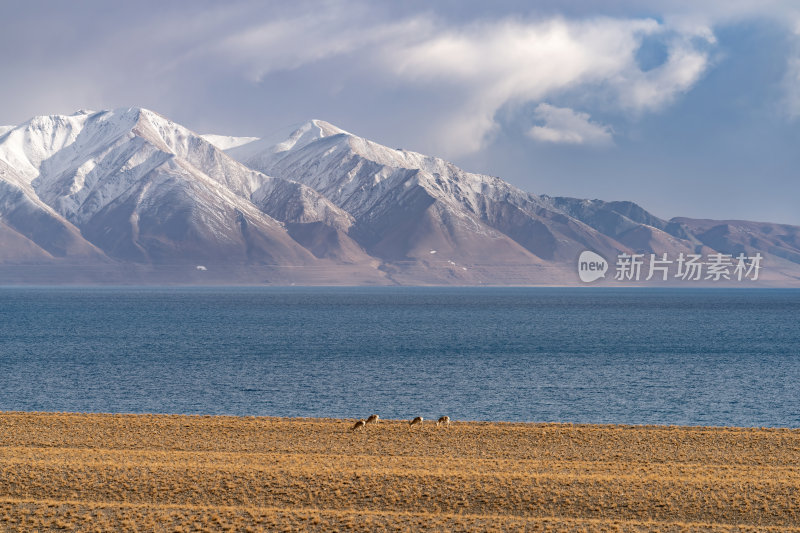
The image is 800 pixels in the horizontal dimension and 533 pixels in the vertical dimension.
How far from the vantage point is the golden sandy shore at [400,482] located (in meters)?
27.6

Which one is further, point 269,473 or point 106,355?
point 106,355

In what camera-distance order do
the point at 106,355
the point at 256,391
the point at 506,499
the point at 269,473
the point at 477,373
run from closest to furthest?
the point at 506,499 < the point at 269,473 < the point at 256,391 < the point at 477,373 < the point at 106,355

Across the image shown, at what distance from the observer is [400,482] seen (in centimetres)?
3047

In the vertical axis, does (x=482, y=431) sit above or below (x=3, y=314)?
above

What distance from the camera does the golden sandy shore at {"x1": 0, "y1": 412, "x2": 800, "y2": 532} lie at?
2756 cm

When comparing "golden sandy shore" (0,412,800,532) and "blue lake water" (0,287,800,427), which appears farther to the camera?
"blue lake water" (0,287,800,427)

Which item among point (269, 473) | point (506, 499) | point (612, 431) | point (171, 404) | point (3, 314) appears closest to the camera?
point (506, 499)

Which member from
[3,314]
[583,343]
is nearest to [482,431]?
[583,343]

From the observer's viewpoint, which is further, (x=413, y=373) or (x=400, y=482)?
(x=413, y=373)

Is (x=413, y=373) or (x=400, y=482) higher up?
(x=400, y=482)

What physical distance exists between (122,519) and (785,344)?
105 m

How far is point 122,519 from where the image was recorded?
90.3ft

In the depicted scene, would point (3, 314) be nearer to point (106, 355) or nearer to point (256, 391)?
point (106, 355)

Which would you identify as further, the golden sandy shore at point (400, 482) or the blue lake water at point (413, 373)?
the blue lake water at point (413, 373)
